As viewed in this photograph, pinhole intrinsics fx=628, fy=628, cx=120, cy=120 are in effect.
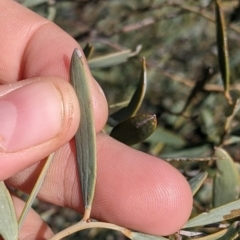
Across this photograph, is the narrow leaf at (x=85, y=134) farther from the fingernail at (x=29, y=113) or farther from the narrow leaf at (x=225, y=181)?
the narrow leaf at (x=225, y=181)

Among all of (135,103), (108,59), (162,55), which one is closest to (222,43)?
(135,103)

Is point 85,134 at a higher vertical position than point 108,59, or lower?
higher

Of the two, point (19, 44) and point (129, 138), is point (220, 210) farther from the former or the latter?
point (19, 44)

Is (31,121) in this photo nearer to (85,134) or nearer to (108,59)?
(85,134)

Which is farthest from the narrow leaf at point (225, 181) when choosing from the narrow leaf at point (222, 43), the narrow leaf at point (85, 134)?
the narrow leaf at point (85, 134)

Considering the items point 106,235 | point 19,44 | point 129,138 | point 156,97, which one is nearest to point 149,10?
point 156,97

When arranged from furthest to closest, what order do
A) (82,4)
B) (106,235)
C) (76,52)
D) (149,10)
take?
(82,4) < (149,10) < (106,235) < (76,52)
